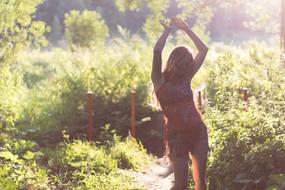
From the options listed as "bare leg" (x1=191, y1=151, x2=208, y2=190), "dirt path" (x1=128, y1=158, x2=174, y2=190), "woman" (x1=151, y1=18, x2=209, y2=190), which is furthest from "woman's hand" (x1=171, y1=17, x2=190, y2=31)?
"dirt path" (x1=128, y1=158, x2=174, y2=190)

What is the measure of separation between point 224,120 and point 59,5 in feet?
179

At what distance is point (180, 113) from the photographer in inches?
191

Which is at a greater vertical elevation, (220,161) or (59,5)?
(59,5)

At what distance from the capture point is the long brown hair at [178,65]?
4828mm

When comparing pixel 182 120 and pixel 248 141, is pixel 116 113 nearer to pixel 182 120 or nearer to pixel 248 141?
pixel 248 141

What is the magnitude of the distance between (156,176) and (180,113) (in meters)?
3.69

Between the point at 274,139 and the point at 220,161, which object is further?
the point at 220,161

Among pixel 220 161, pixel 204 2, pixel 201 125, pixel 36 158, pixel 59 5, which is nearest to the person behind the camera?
pixel 201 125

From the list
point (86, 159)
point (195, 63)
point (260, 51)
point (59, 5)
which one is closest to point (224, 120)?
point (195, 63)

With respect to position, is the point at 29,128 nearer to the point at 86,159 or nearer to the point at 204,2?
the point at 86,159

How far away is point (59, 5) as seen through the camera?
5919cm

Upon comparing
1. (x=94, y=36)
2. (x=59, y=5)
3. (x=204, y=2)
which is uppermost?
(x=59, y=5)

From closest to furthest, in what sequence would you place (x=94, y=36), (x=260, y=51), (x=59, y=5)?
(x=260, y=51) < (x=94, y=36) < (x=59, y=5)

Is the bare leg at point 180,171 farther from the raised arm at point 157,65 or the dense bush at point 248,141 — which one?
the dense bush at point 248,141
